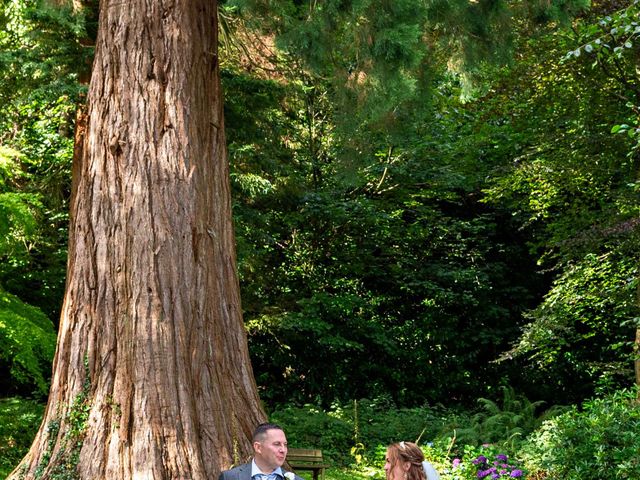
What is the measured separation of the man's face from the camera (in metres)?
4.70

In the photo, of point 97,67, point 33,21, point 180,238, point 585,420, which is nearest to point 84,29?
point 33,21

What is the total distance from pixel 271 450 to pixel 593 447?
5.97 metres

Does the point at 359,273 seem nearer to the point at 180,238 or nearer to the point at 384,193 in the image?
the point at 384,193

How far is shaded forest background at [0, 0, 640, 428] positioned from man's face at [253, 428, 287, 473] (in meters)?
3.28

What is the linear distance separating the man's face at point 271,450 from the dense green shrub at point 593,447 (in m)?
5.17

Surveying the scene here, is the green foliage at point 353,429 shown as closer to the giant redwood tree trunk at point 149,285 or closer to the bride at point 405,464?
the giant redwood tree trunk at point 149,285

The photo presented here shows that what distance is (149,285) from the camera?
299 inches

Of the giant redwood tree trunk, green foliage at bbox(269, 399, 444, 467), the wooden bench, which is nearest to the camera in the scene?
the giant redwood tree trunk

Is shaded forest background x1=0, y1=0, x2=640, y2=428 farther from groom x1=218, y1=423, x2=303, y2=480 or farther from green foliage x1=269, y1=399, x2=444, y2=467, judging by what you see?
groom x1=218, y1=423, x2=303, y2=480

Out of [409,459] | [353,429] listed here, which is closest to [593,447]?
[353,429]

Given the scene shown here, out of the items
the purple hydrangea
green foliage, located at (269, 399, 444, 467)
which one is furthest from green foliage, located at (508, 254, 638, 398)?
the purple hydrangea

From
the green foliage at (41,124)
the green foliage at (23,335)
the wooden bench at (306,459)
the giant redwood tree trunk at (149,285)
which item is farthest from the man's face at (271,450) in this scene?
the green foliage at (41,124)

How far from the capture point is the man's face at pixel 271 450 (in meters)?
4.70

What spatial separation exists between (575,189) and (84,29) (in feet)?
25.9
